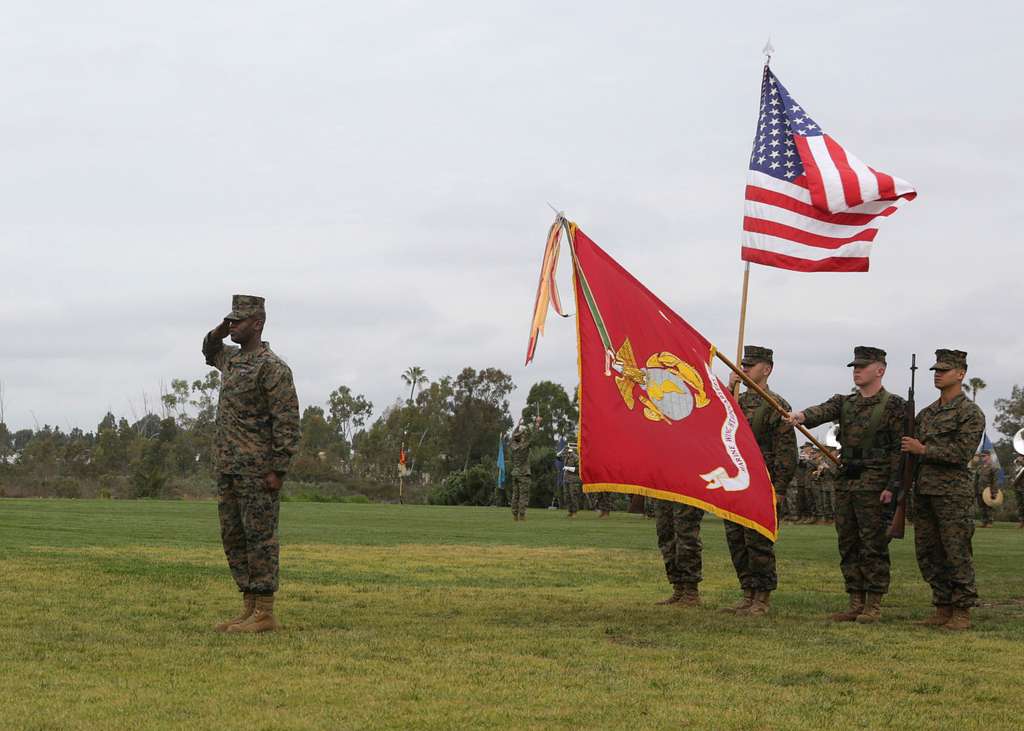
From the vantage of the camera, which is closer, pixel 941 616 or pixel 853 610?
pixel 941 616

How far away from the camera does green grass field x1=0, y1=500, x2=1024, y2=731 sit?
6.32 meters

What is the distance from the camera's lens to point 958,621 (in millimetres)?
10023

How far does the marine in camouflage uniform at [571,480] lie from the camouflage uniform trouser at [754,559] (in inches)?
879

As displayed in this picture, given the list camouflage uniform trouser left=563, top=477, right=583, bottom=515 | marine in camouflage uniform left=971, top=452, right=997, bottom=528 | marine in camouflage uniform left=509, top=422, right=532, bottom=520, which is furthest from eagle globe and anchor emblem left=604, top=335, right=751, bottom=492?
marine in camouflage uniform left=971, top=452, right=997, bottom=528

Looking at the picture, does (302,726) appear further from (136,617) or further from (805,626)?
(805,626)

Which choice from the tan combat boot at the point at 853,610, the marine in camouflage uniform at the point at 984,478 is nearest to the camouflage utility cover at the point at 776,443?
the tan combat boot at the point at 853,610

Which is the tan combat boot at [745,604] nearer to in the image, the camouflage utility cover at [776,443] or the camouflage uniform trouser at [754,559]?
the camouflage uniform trouser at [754,559]

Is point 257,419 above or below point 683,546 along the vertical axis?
above

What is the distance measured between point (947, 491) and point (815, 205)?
9.65 feet

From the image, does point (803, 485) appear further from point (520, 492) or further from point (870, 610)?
point (870, 610)

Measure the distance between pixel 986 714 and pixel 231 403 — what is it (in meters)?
5.33

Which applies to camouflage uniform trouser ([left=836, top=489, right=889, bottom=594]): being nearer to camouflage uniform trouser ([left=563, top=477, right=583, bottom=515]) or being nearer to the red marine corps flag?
the red marine corps flag

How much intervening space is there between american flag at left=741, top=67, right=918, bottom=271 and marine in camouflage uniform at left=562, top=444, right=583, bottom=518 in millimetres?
21883

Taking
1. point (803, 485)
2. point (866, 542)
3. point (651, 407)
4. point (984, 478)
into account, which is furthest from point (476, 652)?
point (984, 478)
